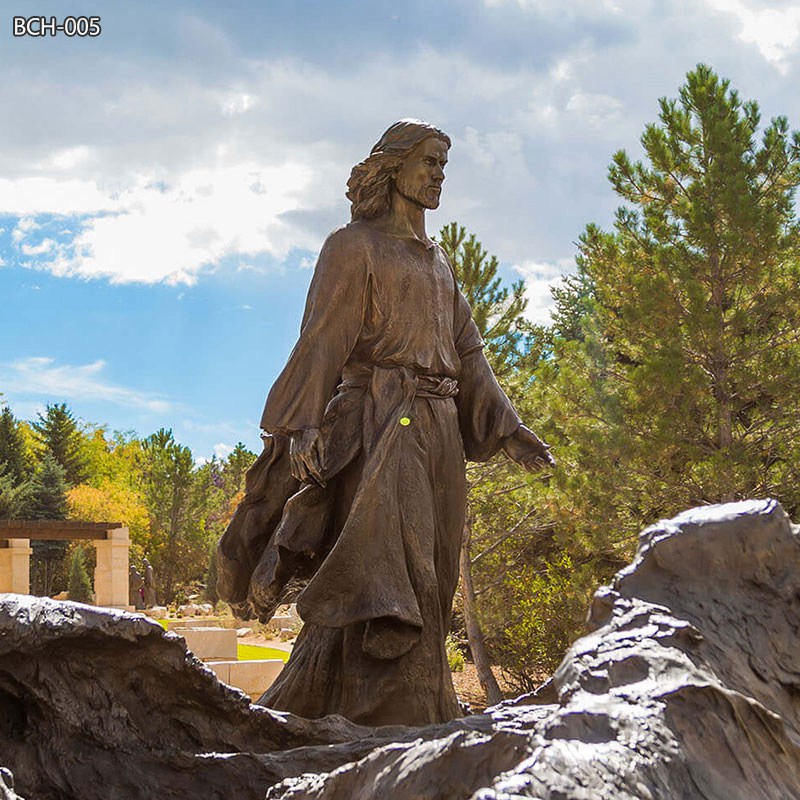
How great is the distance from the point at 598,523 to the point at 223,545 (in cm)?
888

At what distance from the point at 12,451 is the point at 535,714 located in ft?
140

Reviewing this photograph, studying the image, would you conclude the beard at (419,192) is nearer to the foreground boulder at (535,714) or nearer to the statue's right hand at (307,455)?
the statue's right hand at (307,455)

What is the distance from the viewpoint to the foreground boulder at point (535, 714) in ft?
3.09

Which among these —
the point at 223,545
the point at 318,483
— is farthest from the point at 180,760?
the point at 223,545

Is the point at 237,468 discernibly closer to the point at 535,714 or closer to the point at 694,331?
the point at 694,331

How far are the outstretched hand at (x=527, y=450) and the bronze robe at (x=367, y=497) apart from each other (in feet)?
0.79

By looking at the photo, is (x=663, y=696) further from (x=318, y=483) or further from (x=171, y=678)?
(x=318, y=483)

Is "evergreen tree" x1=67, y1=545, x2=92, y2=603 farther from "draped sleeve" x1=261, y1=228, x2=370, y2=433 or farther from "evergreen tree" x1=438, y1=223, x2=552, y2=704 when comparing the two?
"draped sleeve" x1=261, y1=228, x2=370, y2=433

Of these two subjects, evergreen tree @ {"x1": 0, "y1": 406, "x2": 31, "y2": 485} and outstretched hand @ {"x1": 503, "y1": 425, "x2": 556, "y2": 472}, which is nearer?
outstretched hand @ {"x1": 503, "y1": 425, "x2": 556, "y2": 472}

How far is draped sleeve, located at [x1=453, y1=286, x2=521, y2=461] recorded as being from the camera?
4371 mm

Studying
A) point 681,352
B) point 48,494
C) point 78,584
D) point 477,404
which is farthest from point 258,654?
point 48,494

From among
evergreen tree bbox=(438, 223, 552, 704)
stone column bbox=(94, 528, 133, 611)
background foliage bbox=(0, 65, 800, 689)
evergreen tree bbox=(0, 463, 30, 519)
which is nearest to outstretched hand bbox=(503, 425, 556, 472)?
background foliage bbox=(0, 65, 800, 689)

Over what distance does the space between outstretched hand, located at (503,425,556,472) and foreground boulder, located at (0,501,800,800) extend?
239cm

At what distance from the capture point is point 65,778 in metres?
1.65
